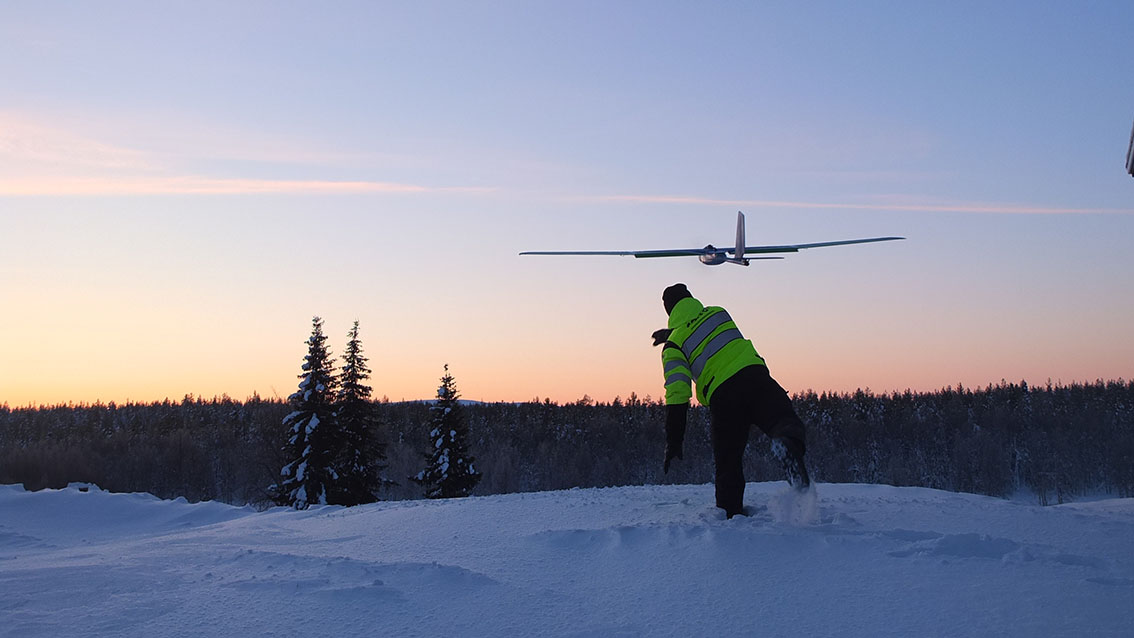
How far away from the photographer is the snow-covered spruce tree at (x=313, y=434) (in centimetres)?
2658

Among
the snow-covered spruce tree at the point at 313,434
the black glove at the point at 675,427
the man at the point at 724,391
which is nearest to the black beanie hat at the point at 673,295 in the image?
the man at the point at 724,391

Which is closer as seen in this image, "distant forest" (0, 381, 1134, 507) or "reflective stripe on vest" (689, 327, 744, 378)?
"reflective stripe on vest" (689, 327, 744, 378)

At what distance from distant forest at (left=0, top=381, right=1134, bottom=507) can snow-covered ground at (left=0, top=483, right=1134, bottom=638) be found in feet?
77.3

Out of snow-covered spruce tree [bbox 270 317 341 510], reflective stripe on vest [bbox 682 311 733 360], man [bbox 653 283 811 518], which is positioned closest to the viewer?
man [bbox 653 283 811 518]

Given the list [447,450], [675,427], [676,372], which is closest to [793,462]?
[675,427]

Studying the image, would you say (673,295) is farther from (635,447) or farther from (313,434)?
(635,447)

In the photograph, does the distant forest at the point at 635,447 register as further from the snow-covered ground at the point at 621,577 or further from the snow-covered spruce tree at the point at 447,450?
the snow-covered ground at the point at 621,577

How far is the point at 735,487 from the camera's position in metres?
6.52

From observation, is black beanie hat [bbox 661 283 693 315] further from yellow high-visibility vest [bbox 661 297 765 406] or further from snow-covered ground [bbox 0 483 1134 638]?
snow-covered ground [bbox 0 483 1134 638]

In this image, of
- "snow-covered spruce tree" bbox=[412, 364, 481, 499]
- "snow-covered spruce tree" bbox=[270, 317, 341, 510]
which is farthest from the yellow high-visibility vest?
"snow-covered spruce tree" bbox=[412, 364, 481, 499]

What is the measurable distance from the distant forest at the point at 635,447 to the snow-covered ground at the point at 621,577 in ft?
77.3

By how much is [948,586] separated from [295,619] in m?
3.45

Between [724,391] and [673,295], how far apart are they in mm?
1099

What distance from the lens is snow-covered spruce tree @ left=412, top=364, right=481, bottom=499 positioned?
30.8m
